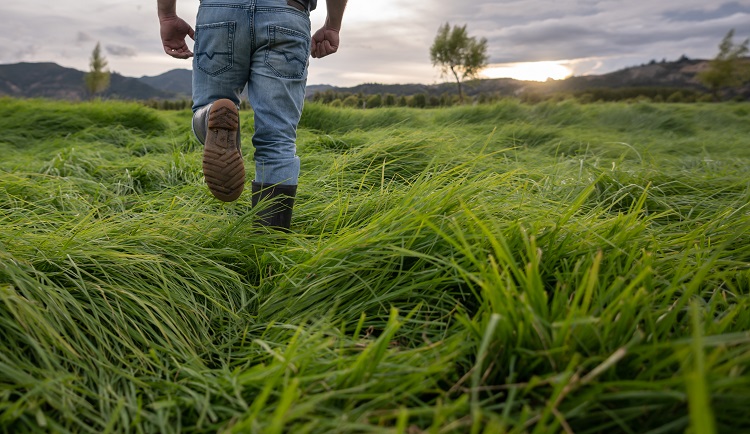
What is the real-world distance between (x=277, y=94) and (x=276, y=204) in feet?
1.33

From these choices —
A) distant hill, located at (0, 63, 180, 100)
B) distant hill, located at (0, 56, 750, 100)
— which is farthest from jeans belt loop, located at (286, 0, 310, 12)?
distant hill, located at (0, 63, 180, 100)

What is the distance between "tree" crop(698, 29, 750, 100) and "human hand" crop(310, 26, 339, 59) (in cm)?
3937

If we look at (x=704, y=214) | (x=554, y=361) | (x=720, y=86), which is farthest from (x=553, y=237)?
(x=720, y=86)

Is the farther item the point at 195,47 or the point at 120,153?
the point at 120,153

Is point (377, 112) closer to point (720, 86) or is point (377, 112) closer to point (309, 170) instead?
point (309, 170)

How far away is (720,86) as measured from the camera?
110ft

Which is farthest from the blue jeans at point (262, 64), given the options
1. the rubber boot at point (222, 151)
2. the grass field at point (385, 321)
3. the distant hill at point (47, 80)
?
the distant hill at point (47, 80)

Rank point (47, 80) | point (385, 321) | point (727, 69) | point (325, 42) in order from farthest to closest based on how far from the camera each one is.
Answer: point (47, 80), point (727, 69), point (325, 42), point (385, 321)

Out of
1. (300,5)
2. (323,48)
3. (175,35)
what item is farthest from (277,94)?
(175,35)

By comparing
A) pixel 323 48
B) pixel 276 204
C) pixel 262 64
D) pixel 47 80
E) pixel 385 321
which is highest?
pixel 47 80

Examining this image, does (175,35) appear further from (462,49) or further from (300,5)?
(462,49)

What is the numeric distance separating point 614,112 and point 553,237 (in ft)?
22.4

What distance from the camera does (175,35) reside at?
1915mm

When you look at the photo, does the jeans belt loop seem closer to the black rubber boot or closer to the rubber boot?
the rubber boot
